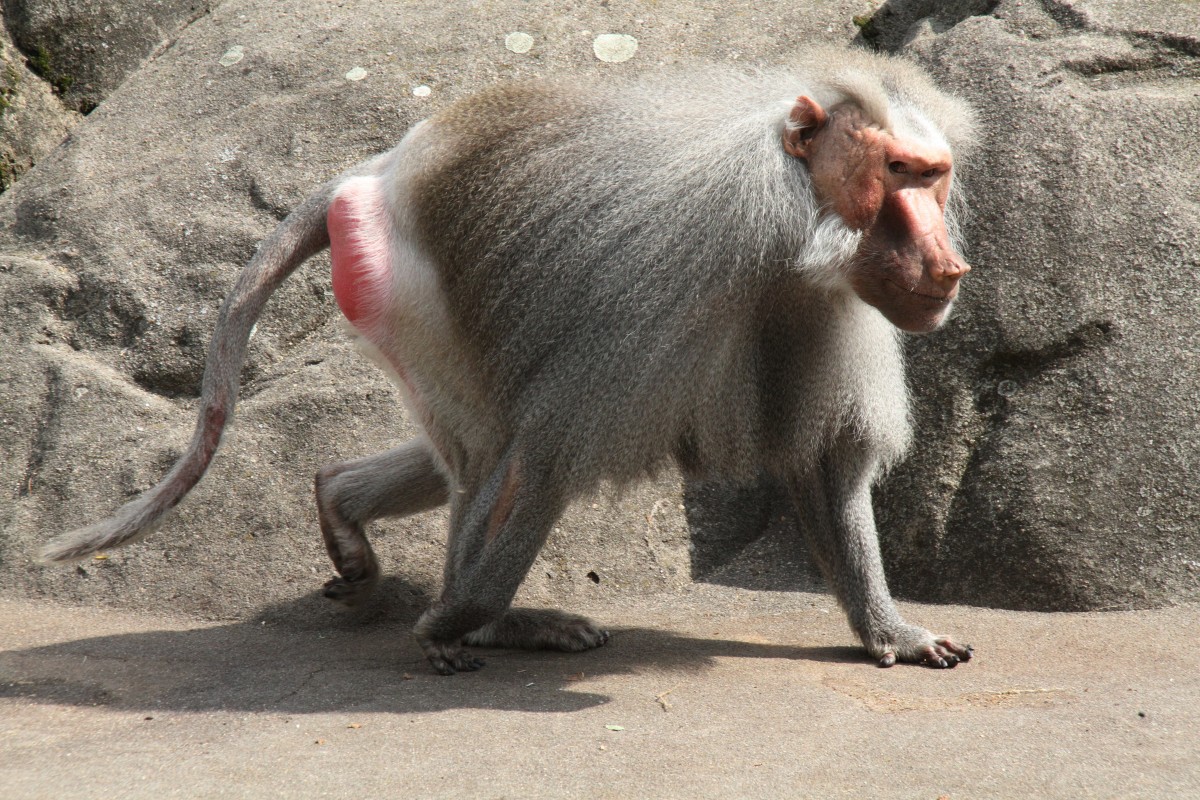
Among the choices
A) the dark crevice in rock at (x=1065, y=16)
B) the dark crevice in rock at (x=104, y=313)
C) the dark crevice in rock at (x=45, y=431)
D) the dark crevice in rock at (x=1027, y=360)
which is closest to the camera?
the dark crevice in rock at (x=1027, y=360)

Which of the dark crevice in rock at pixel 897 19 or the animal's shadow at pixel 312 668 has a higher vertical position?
the dark crevice in rock at pixel 897 19

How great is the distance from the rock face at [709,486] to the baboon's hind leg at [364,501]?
0.88 ft

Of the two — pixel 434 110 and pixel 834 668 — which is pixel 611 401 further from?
pixel 434 110

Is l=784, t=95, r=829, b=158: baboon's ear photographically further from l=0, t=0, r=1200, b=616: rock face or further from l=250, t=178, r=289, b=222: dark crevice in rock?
l=250, t=178, r=289, b=222: dark crevice in rock

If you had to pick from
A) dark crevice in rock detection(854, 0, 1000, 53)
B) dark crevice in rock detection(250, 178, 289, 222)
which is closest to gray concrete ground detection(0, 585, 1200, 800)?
dark crevice in rock detection(250, 178, 289, 222)

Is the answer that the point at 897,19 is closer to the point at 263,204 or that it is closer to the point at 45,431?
the point at 263,204

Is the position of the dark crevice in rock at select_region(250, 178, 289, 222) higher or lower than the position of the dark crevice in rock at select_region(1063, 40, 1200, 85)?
higher

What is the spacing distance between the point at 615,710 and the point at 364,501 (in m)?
1.45

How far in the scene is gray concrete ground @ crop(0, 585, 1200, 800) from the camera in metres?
2.56

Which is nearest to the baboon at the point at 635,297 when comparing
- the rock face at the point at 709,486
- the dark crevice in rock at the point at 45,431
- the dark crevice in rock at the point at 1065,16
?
the rock face at the point at 709,486

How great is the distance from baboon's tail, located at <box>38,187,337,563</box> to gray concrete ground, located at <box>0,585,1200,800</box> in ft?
1.26

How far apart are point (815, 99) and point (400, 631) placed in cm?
239

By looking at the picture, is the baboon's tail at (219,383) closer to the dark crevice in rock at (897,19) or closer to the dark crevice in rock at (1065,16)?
the dark crevice in rock at (897,19)

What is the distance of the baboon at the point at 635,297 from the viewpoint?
3172 millimetres
